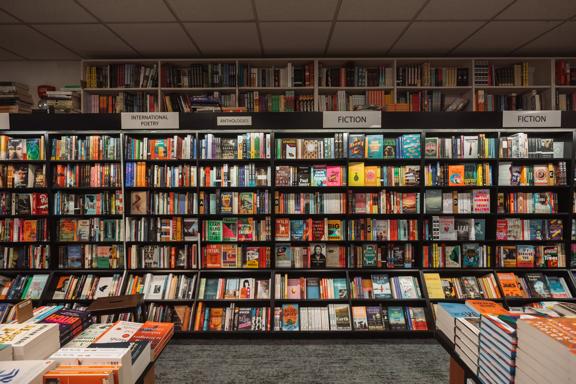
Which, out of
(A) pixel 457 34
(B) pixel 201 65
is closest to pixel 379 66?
(A) pixel 457 34

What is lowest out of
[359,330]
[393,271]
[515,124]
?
[359,330]

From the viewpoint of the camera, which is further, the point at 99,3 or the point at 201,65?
the point at 201,65

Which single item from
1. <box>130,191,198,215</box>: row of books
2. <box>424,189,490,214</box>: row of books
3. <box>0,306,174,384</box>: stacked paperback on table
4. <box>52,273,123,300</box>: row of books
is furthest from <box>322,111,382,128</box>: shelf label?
<box>52,273,123,300</box>: row of books

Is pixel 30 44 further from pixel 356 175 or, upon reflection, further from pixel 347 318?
pixel 347 318

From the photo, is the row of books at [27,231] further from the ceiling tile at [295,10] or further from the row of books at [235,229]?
the ceiling tile at [295,10]

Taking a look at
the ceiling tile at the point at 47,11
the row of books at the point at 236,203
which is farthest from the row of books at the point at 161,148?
the ceiling tile at the point at 47,11

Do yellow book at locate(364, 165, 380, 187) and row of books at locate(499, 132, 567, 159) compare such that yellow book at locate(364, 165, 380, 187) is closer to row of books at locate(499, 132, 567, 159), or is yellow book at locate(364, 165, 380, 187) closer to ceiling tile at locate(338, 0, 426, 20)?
row of books at locate(499, 132, 567, 159)

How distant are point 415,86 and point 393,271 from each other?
235 cm

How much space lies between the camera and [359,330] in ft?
11.5

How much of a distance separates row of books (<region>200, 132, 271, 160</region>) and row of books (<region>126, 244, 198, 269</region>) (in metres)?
1.09

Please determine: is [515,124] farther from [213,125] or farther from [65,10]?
[65,10]

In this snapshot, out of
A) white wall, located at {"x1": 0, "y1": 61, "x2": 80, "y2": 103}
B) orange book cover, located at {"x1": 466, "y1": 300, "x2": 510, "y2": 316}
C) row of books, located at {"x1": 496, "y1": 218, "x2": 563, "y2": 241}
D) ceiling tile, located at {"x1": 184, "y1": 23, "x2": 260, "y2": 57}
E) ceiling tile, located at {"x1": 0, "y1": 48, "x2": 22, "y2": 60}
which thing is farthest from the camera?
white wall, located at {"x1": 0, "y1": 61, "x2": 80, "y2": 103}

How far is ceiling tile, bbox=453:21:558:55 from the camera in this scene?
344 cm

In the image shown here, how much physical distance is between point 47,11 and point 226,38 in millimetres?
1707
